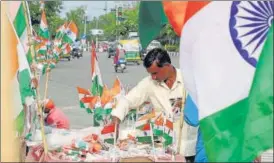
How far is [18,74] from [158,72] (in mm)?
1167

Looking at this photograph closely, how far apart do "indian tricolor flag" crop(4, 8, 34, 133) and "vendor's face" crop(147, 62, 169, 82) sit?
0.95 metres

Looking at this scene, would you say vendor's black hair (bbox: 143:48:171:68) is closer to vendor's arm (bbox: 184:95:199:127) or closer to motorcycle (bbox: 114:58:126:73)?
vendor's arm (bbox: 184:95:199:127)

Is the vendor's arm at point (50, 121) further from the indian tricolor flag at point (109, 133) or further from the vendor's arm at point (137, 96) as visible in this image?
the indian tricolor flag at point (109, 133)

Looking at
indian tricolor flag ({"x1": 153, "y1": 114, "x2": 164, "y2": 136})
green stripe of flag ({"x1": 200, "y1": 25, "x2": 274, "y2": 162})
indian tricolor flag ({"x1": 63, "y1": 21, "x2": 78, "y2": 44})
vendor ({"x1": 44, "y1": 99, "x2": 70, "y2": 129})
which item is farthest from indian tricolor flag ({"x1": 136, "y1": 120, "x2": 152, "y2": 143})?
indian tricolor flag ({"x1": 63, "y1": 21, "x2": 78, "y2": 44})

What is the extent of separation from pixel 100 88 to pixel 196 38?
129 inches

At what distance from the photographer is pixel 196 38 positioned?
3.28 metres

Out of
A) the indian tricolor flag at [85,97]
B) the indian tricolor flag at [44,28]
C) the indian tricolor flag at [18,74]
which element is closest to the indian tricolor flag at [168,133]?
Result: the indian tricolor flag at [18,74]

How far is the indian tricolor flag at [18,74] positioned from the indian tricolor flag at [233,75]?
39.8 inches

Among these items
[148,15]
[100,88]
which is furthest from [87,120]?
[148,15]

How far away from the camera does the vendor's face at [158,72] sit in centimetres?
429

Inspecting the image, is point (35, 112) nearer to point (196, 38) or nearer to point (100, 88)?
point (196, 38)

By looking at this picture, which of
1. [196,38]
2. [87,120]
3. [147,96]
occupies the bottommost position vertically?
[87,120]

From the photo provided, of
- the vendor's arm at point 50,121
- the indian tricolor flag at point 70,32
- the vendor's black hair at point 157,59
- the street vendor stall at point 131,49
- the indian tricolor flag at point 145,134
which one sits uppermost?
the vendor's black hair at point 157,59

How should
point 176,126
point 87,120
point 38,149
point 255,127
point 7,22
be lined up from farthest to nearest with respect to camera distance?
1. point 87,120
2. point 176,126
3. point 38,149
4. point 7,22
5. point 255,127
